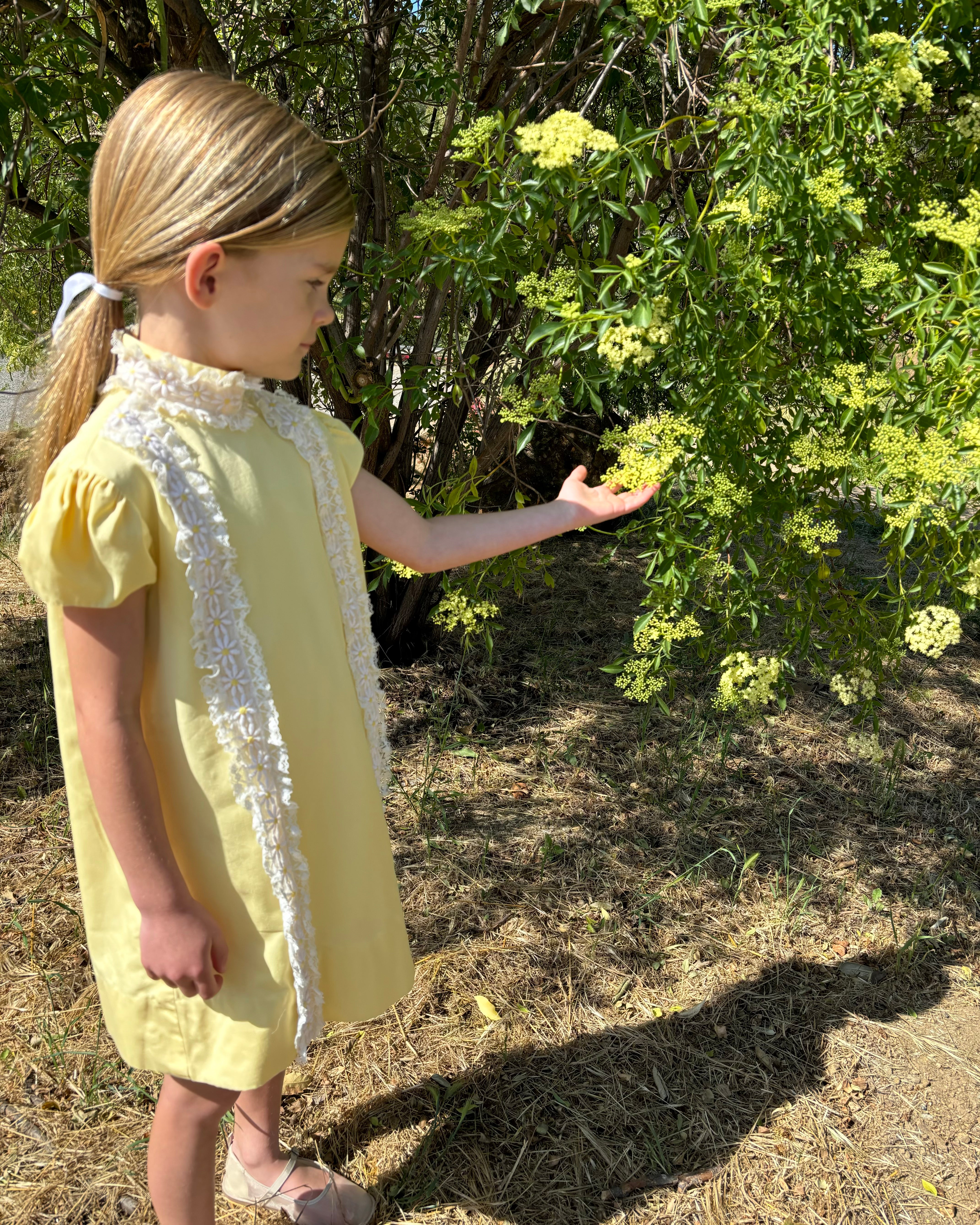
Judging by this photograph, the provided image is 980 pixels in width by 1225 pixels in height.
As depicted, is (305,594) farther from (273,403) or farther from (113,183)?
(113,183)

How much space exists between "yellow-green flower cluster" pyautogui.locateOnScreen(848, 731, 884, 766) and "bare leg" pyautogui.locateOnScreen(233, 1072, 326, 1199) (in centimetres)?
210

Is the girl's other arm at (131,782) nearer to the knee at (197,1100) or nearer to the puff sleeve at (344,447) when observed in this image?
the knee at (197,1100)

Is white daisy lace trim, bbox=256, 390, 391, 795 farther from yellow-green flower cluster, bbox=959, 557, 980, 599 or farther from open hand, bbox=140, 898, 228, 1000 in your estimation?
yellow-green flower cluster, bbox=959, 557, 980, 599

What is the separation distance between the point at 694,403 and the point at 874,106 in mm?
466

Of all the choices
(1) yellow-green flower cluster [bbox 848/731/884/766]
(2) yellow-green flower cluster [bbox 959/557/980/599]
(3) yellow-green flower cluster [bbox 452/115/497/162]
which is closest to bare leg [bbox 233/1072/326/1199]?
(2) yellow-green flower cluster [bbox 959/557/980/599]

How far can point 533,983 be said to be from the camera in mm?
2119

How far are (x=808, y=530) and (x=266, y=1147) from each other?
52.1 inches

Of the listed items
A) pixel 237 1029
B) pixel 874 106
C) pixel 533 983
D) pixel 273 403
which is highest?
pixel 874 106

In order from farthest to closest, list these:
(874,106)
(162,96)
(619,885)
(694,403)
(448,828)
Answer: (448,828) → (619,885) → (694,403) → (874,106) → (162,96)

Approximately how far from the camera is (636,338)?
139 cm

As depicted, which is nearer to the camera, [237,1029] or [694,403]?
[237,1029]

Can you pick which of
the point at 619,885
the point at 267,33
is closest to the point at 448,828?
the point at 619,885

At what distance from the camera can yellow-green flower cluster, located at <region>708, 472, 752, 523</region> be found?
60.1 inches

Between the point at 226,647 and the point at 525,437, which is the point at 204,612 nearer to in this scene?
the point at 226,647
